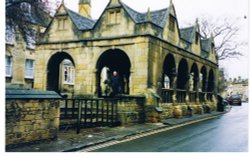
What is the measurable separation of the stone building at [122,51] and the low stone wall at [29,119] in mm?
5902

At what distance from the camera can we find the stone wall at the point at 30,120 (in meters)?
7.66

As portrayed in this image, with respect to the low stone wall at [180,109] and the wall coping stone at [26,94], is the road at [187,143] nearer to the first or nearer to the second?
the wall coping stone at [26,94]

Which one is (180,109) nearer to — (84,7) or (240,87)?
(240,87)

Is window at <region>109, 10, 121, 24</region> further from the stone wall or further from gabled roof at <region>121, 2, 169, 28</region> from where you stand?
the stone wall

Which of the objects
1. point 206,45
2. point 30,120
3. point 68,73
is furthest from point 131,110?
point 68,73

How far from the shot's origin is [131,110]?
13227 millimetres

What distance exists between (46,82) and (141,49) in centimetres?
564

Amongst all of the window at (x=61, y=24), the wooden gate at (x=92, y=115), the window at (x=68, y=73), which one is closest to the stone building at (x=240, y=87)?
the wooden gate at (x=92, y=115)

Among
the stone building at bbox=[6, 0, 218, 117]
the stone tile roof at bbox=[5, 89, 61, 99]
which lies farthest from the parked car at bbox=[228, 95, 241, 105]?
the stone tile roof at bbox=[5, 89, 61, 99]

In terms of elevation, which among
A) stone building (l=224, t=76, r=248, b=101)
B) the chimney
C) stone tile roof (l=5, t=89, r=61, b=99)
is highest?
the chimney

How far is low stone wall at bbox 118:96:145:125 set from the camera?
499 inches

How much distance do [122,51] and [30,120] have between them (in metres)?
8.41
